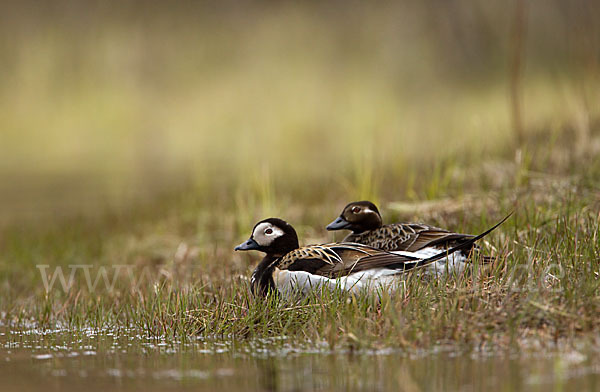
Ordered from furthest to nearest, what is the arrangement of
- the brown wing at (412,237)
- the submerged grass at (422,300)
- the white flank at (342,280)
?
the brown wing at (412,237)
the white flank at (342,280)
the submerged grass at (422,300)

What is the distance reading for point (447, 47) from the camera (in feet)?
152

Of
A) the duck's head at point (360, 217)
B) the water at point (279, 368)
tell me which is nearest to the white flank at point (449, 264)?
the duck's head at point (360, 217)

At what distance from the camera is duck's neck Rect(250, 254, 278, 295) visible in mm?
7542

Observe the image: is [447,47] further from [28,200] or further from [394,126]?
[28,200]

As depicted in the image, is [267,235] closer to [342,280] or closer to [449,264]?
[342,280]

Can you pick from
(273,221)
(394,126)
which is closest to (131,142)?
(394,126)

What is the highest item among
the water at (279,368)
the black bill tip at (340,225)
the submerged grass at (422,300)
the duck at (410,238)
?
the black bill tip at (340,225)

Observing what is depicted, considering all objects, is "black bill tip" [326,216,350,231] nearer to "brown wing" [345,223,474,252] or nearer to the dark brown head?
"brown wing" [345,223,474,252]

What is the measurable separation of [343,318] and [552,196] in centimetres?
496

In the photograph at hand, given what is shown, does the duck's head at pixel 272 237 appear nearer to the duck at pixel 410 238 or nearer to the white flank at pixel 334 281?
the white flank at pixel 334 281

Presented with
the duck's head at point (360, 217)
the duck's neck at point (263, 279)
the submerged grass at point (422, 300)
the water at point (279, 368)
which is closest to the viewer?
the water at point (279, 368)

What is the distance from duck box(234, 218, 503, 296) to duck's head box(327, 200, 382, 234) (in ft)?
4.12

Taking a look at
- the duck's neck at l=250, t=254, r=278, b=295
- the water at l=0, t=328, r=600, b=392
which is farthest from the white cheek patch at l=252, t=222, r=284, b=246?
the water at l=0, t=328, r=600, b=392

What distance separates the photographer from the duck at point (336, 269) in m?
7.18
